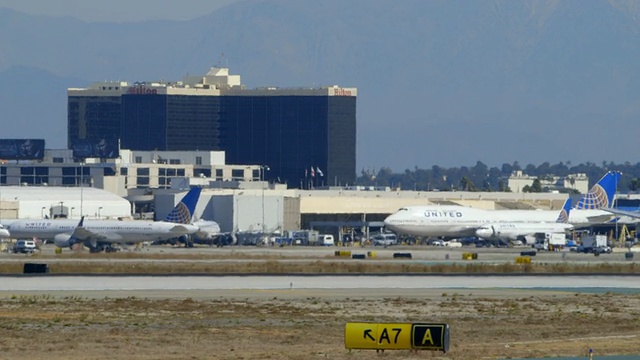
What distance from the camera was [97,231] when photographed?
138m

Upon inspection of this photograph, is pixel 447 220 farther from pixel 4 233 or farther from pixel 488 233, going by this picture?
pixel 4 233

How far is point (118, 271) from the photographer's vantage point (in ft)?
302

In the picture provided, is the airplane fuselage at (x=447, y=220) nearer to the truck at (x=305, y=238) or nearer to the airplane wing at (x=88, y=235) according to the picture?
the truck at (x=305, y=238)

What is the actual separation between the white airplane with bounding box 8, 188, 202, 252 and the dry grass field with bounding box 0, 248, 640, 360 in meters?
67.7

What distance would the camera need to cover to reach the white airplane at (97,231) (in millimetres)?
136750

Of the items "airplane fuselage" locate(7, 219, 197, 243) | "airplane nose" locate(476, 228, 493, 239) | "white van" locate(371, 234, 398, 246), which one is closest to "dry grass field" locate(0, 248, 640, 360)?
"airplane fuselage" locate(7, 219, 197, 243)

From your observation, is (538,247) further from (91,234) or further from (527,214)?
(91,234)

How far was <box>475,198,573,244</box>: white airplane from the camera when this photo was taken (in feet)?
576

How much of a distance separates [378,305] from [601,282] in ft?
78.5

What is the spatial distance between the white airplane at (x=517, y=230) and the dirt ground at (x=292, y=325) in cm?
10471

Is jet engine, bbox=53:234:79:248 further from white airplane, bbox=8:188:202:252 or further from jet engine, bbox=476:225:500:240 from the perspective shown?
jet engine, bbox=476:225:500:240

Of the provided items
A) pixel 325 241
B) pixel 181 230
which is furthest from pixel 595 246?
pixel 325 241

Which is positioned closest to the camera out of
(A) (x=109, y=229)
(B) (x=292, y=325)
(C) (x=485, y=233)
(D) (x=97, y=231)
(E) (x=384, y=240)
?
(B) (x=292, y=325)

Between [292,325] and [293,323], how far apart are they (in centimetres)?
81
